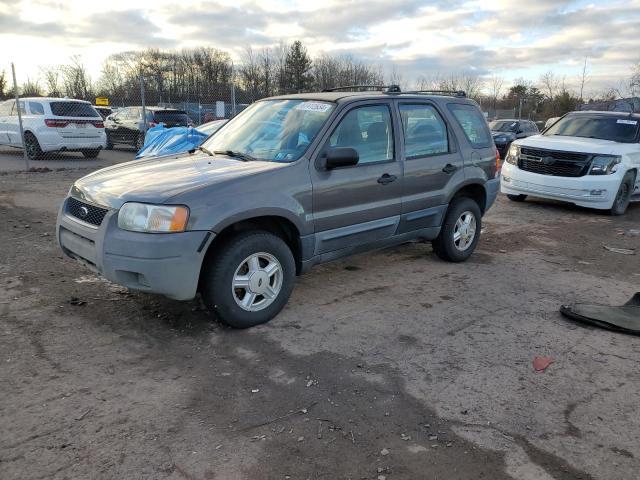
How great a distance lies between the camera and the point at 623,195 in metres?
9.62

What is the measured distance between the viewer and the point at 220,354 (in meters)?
3.72

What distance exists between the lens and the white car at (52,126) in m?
14.1

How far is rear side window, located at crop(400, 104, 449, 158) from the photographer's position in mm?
5191

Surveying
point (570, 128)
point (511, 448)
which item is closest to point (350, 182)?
point (511, 448)

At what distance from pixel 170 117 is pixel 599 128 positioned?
12.7 meters

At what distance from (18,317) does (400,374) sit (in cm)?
305

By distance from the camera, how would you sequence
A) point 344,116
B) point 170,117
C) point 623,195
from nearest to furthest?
point 344,116, point 623,195, point 170,117

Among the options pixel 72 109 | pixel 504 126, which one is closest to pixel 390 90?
pixel 72 109

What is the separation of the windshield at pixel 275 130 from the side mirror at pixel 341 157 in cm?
24

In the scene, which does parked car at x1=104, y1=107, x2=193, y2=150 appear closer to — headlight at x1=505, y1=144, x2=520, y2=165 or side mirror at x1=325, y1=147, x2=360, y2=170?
headlight at x1=505, y1=144, x2=520, y2=165

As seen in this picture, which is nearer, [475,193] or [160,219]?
[160,219]

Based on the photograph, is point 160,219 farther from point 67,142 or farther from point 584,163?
point 67,142

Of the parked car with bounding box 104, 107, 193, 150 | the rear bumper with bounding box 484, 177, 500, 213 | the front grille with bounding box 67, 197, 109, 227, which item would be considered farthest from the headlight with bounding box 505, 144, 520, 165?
the parked car with bounding box 104, 107, 193, 150

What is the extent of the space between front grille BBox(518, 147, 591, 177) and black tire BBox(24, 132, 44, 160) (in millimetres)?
12569
